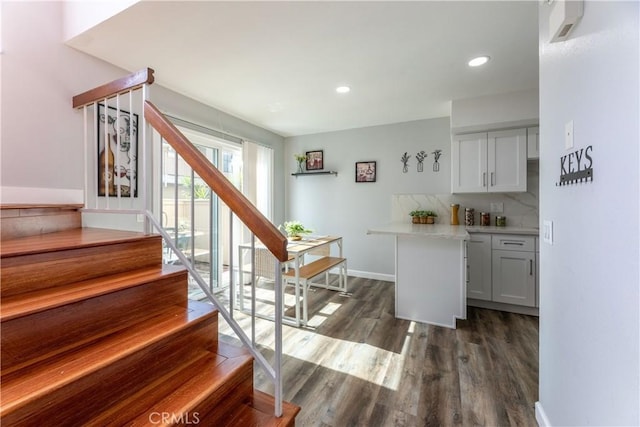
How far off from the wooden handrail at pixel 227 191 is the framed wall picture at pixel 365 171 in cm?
332

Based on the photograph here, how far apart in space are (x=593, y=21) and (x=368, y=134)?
3410 mm

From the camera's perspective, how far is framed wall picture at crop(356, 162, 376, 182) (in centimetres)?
430

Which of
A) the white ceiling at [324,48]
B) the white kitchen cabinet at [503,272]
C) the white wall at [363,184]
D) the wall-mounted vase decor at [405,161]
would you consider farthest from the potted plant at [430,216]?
the white ceiling at [324,48]

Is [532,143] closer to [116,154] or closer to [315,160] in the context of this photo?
[315,160]

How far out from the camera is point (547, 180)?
1.42 metres

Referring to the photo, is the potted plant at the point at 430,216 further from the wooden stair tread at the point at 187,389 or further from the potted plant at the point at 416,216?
the wooden stair tread at the point at 187,389

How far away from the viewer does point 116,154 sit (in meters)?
2.35

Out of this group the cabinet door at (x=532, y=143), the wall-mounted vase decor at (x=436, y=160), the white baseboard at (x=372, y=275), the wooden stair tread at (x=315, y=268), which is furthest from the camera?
the white baseboard at (x=372, y=275)

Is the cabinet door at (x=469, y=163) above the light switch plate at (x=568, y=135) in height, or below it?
above

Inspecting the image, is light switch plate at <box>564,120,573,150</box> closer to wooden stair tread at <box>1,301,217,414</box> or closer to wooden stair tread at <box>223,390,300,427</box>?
wooden stair tread at <box>223,390,300,427</box>

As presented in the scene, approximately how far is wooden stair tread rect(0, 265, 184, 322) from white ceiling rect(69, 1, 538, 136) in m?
1.66

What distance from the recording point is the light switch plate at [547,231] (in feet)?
4.49

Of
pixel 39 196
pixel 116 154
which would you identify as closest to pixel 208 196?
pixel 116 154

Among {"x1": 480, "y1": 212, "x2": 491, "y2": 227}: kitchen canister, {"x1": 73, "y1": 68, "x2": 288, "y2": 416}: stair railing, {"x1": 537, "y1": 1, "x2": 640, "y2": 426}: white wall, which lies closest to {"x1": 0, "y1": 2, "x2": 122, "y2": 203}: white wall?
{"x1": 73, "y1": 68, "x2": 288, "y2": 416}: stair railing
